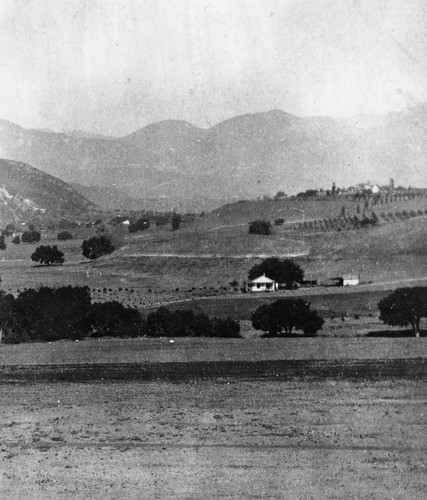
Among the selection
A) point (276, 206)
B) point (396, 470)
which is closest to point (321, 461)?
point (396, 470)

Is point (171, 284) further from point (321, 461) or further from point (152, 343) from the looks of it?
point (321, 461)

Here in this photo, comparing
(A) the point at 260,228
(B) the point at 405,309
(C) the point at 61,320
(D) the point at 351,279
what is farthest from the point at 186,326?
(A) the point at 260,228

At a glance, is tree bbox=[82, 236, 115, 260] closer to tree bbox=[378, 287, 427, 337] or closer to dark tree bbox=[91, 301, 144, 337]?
dark tree bbox=[91, 301, 144, 337]

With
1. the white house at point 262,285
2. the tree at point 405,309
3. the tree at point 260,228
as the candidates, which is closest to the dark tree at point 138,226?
the tree at point 260,228

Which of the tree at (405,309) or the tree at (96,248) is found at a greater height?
the tree at (96,248)

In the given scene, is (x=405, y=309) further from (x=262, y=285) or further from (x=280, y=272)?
(x=280, y=272)

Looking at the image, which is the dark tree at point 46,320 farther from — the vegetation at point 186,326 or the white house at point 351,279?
the white house at point 351,279
